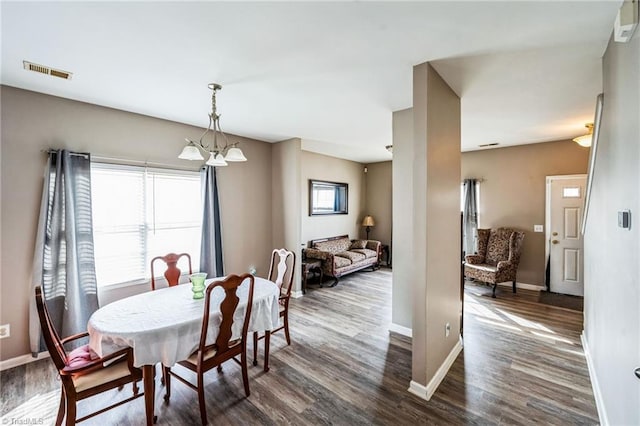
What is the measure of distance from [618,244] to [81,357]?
338 cm

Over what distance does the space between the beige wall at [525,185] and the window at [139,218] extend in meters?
5.16

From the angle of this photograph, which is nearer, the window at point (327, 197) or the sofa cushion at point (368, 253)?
the window at point (327, 197)

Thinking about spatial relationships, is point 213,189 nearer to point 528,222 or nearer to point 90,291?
point 90,291

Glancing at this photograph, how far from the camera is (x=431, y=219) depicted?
2.23 metres

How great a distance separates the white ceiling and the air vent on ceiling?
47mm

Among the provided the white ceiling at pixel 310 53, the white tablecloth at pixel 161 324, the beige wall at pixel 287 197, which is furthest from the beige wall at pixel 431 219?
the beige wall at pixel 287 197

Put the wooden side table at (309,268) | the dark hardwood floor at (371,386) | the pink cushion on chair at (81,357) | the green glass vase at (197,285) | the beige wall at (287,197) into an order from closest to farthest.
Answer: the pink cushion on chair at (81,357)
the dark hardwood floor at (371,386)
the green glass vase at (197,285)
the beige wall at (287,197)
the wooden side table at (309,268)

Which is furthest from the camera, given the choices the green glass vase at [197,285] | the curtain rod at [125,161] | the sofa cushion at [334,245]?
the sofa cushion at [334,245]

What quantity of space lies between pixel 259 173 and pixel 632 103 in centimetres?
420

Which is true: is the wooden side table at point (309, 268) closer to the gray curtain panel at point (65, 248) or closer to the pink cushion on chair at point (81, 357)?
the gray curtain panel at point (65, 248)

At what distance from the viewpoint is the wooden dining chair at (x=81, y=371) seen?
63.2 inches

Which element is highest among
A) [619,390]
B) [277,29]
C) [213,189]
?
[277,29]

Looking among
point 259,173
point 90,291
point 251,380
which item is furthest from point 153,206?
point 251,380

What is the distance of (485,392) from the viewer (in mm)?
2225
